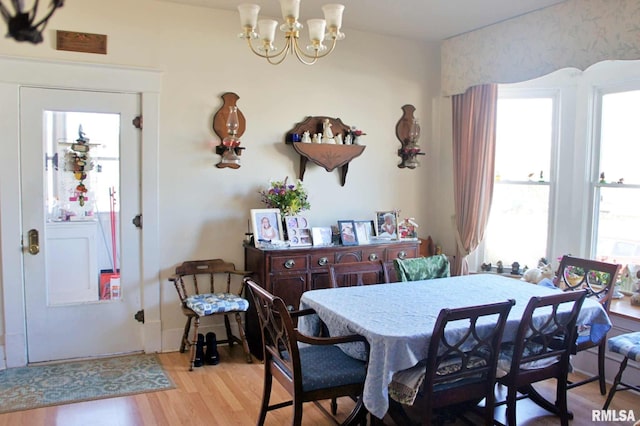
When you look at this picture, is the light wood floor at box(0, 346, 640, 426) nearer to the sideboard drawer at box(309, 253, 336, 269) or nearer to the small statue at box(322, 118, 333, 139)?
the sideboard drawer at box(309, 253, 336, 269)

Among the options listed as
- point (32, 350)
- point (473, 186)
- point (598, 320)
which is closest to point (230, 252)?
point (32, 350)

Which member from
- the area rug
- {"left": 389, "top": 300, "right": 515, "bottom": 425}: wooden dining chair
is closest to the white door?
the area rug

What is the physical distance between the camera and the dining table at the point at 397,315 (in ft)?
7.62

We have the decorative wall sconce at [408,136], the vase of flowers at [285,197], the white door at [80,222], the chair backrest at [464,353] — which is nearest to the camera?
the chair backrest at [464,353]

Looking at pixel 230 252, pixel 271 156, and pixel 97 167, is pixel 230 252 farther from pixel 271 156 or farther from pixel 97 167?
pixel 97 167

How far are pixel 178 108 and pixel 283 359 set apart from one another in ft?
7.65

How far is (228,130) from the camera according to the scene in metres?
4.16

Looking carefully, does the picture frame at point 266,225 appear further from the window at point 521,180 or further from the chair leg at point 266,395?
the window at point 521,180

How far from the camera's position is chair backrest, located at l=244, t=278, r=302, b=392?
2.38 metres

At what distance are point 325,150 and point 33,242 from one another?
2362mm

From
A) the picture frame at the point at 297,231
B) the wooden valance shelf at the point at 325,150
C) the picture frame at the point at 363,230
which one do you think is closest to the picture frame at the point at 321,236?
Result: the picture frame at the point at 297,231

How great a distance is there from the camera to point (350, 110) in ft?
15.5

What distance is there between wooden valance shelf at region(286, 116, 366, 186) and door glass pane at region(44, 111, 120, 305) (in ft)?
4.79

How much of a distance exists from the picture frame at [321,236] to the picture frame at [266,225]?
0.29m
